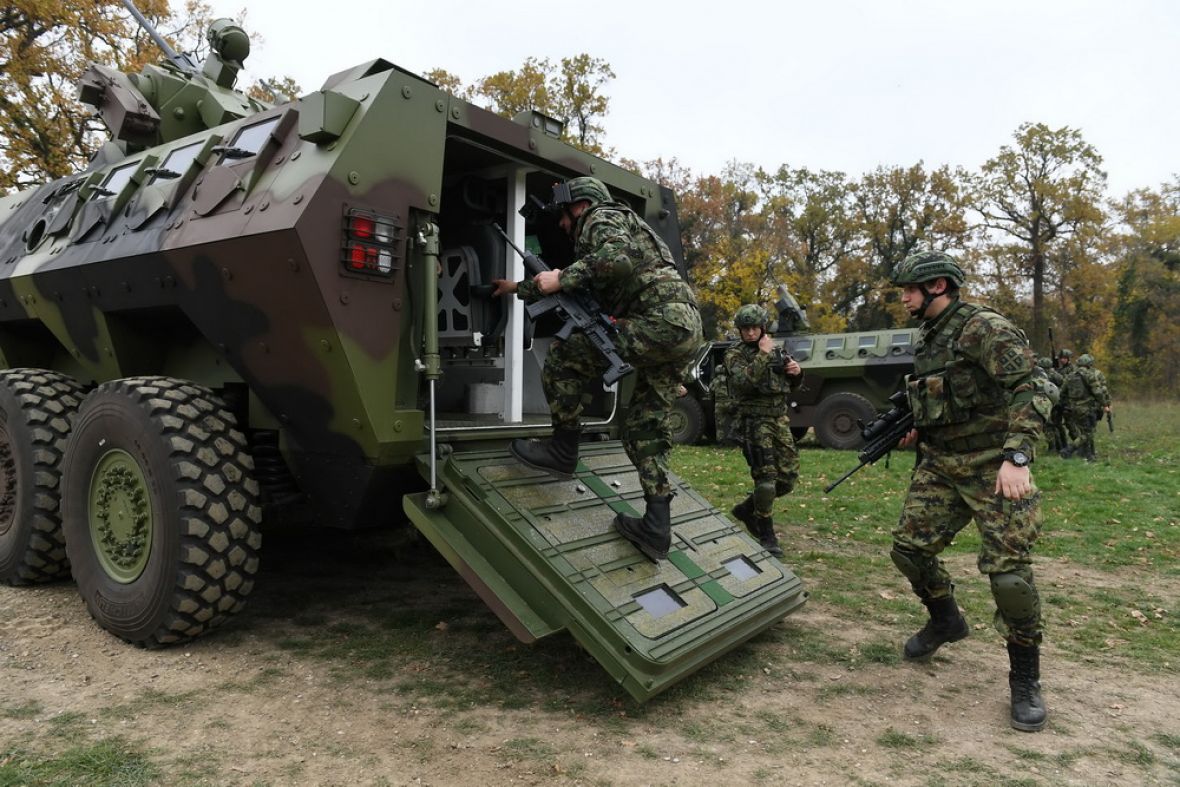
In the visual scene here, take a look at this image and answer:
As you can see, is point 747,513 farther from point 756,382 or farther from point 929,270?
point 929,270

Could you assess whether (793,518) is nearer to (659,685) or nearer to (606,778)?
(659,685)

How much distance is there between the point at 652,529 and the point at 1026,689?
161 centimetres

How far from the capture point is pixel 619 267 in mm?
3617

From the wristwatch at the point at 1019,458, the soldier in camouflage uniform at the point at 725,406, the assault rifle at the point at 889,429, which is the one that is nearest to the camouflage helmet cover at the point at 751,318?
the soldier in camouflage uniform at the point at 725,406

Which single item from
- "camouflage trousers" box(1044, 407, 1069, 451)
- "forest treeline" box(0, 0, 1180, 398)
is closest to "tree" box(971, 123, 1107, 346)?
"forest treeline" box(0, 0, 1180, 398)

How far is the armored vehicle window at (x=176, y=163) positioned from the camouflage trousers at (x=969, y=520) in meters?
3.86

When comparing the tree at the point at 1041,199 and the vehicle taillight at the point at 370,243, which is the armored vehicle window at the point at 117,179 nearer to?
the vehicle taillight at the point at 370,243

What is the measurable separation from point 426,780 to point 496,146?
2.87 m

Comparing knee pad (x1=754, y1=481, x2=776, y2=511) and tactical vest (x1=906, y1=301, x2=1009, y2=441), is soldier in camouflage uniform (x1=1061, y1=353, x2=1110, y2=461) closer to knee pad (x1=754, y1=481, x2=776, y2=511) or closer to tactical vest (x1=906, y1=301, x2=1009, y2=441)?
knee pad (x1=754, y1=481, x2=776, y2=511)

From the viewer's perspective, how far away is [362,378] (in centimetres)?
344

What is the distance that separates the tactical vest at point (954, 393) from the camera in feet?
11.5

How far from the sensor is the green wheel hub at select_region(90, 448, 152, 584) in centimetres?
376

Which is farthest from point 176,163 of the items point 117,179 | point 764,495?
point 764,495

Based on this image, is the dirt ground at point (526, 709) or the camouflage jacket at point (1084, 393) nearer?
the dirt ground at point (526, 709)
